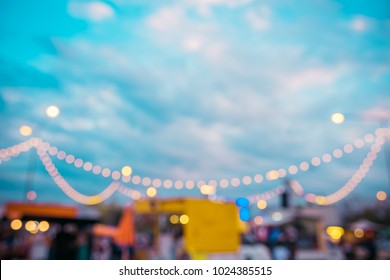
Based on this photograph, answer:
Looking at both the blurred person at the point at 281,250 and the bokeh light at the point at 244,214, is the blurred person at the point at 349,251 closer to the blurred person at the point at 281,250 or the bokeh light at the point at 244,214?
the blurred person at the point at 281,250

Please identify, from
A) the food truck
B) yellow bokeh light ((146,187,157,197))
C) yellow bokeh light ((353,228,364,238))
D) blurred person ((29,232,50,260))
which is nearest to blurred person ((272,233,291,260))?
the food truck

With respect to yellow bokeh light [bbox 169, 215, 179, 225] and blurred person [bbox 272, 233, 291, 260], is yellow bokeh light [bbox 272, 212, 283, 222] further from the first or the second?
yellow bokeh light [bbox 169, 215, 179, 225]

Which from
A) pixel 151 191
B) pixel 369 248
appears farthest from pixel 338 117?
pixel 151 191

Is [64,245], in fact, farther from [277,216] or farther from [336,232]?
[277,216]

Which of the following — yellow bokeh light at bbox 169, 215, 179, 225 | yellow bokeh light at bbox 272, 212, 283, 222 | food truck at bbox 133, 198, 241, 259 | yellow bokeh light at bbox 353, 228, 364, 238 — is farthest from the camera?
yellow bokeh light at bbox 272, 212, 283, 222

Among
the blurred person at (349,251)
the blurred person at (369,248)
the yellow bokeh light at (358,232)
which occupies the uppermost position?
the yellow bokeh light at (358,232)

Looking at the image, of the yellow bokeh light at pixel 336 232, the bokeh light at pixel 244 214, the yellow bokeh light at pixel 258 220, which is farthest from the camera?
the yellow bokeh light at pixel 258 220

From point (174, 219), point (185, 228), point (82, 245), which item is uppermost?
point (174, 219)

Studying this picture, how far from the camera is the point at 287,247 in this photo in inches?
342

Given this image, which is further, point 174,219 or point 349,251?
point 349,251

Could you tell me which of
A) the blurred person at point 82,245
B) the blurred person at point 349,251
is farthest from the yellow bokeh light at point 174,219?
the blurred person at point 349,251
